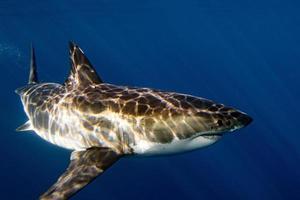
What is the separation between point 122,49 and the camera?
427 feet

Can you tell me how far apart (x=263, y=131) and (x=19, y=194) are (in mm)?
20494

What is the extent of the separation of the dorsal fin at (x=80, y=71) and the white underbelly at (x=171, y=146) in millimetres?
1949

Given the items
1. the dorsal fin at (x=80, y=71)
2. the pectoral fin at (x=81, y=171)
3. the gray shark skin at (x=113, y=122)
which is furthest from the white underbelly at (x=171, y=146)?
the dorsal fin at (x=80, y=71)

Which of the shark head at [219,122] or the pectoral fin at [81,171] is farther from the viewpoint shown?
the shark head at [219,122]

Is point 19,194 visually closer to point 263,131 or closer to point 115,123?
point 115,123

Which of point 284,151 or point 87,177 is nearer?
point 87,177

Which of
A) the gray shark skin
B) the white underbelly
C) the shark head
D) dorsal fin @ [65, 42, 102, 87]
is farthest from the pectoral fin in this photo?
dorsal fin @ [65, 42, 102, 87]

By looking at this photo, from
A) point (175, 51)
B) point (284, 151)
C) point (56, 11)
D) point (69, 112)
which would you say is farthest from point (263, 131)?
point (175, 51)

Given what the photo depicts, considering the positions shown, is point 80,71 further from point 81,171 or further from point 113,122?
point 81,171

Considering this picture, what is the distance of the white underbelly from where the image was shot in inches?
226

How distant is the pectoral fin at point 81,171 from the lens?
5453 mm

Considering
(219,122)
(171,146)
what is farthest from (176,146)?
(219,122)

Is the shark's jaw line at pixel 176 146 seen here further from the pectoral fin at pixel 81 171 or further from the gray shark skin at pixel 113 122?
the pectoral fin at pixel 81 171

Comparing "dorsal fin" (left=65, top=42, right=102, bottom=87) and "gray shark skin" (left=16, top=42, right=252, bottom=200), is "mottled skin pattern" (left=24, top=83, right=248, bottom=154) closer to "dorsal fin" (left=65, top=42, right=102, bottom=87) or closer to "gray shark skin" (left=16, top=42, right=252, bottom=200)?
"gray shark skin" (left=16, top=42, right=252, bottom=200)
